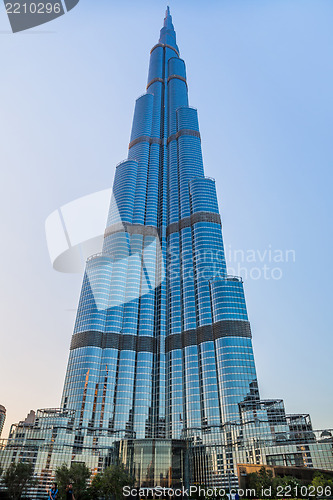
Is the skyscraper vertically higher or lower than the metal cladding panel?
lower

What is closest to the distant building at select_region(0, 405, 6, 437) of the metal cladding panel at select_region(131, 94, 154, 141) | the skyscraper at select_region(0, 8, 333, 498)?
the skyscraper at select_region(0, 8, 333, 498)

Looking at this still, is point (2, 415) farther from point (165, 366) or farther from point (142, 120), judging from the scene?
point (142, 120)

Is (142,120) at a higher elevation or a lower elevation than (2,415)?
higher

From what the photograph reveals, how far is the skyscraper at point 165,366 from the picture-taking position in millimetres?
87375

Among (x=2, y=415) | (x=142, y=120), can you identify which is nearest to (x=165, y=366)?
(x=2, y=415)

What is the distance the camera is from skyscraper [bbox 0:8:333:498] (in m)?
87.4

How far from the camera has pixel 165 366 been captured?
4700 inches

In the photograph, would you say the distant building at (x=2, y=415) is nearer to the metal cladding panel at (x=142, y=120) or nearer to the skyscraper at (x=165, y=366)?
the skyscraper at (x=165, y=366)

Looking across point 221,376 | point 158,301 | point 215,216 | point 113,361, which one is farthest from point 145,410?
point 215,216

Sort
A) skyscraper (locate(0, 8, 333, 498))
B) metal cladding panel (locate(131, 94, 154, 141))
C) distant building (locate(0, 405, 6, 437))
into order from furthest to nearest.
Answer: metal cladding panel (locate(131, 94, 154, 141)) < distant building (locate(0, 405, 6, 437)) < skyscraper (locate(0, 8, 333, 498))

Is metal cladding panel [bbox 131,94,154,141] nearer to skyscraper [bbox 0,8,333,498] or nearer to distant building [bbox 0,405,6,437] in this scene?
skyscraper [bbox 0,8,333,498]

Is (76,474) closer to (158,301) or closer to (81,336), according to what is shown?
(81,336)

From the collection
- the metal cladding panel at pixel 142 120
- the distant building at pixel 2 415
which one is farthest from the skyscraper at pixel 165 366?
the distant building at pixel 2 415

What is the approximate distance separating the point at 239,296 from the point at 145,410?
47.0 meters
